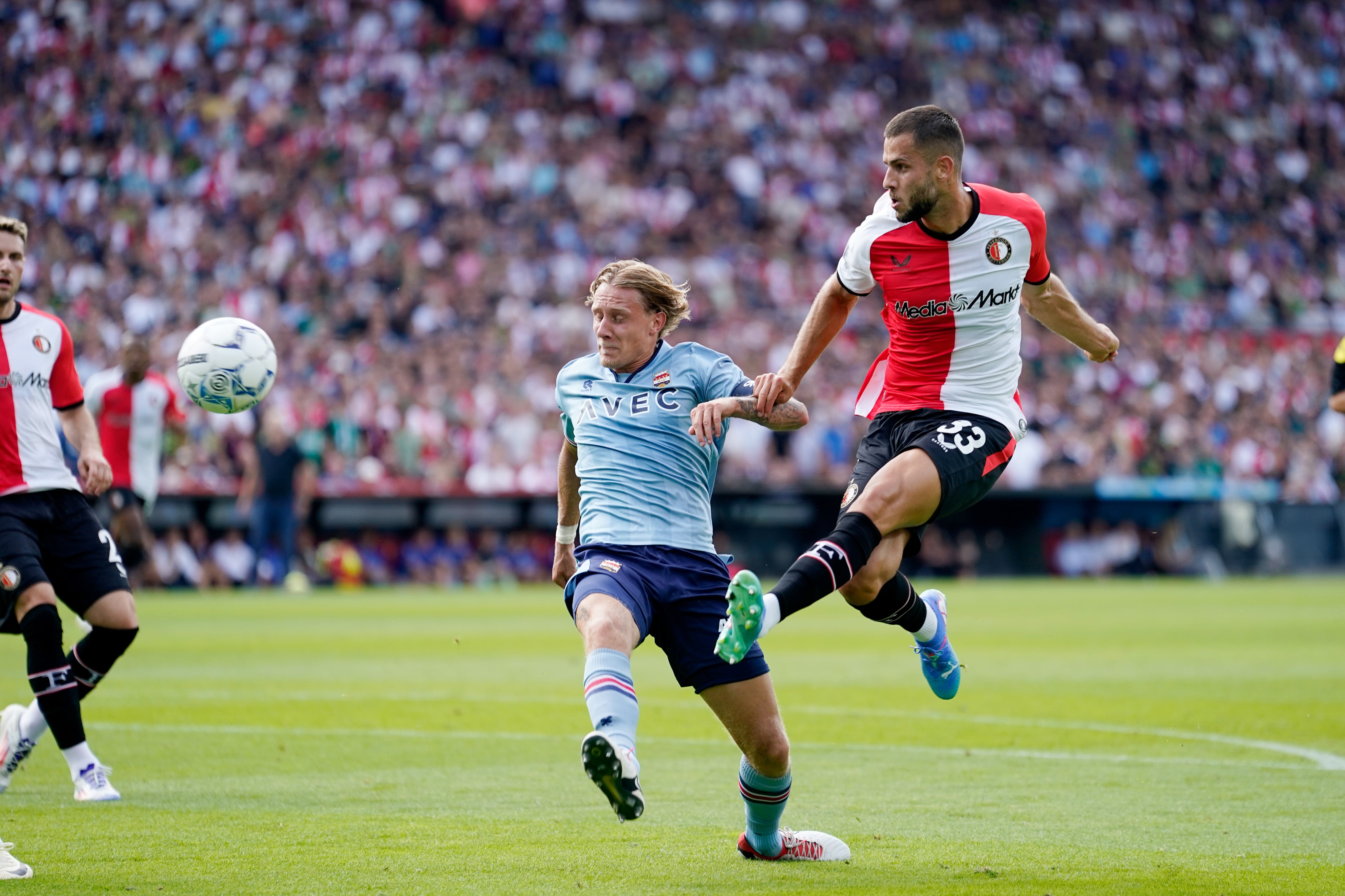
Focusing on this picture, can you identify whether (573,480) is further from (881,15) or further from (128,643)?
(881,15)

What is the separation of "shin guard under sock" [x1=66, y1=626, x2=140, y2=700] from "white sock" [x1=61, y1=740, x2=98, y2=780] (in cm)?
32

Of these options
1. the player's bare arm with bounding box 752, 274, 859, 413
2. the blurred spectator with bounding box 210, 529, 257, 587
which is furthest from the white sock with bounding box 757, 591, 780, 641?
the blurred spectator with bounding box 210, 529, 257, 587

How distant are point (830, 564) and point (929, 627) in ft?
4.59

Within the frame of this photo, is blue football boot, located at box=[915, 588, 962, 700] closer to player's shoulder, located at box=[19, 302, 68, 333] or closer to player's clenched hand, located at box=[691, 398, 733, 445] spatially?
player's clenched hand, located at box=[691, 398, 733, 445]

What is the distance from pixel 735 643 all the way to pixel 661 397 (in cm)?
97

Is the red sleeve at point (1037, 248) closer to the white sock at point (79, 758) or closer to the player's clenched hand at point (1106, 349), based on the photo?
the player's clenched hand at point (1106, 349)

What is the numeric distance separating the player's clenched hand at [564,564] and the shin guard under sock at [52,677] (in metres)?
2.43

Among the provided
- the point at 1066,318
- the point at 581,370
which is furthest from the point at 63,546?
the point at 1066,318

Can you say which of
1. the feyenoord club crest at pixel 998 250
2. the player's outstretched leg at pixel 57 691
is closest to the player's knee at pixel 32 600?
the player's outstretched leg at pixel 57 691

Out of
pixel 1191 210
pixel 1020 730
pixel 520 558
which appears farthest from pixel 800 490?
pixel 1020 730

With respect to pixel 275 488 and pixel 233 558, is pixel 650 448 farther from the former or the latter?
pixel 233 558

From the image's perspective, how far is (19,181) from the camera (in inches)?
1041

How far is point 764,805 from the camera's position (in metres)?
5.45

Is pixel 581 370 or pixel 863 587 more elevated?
pixel 581 370
